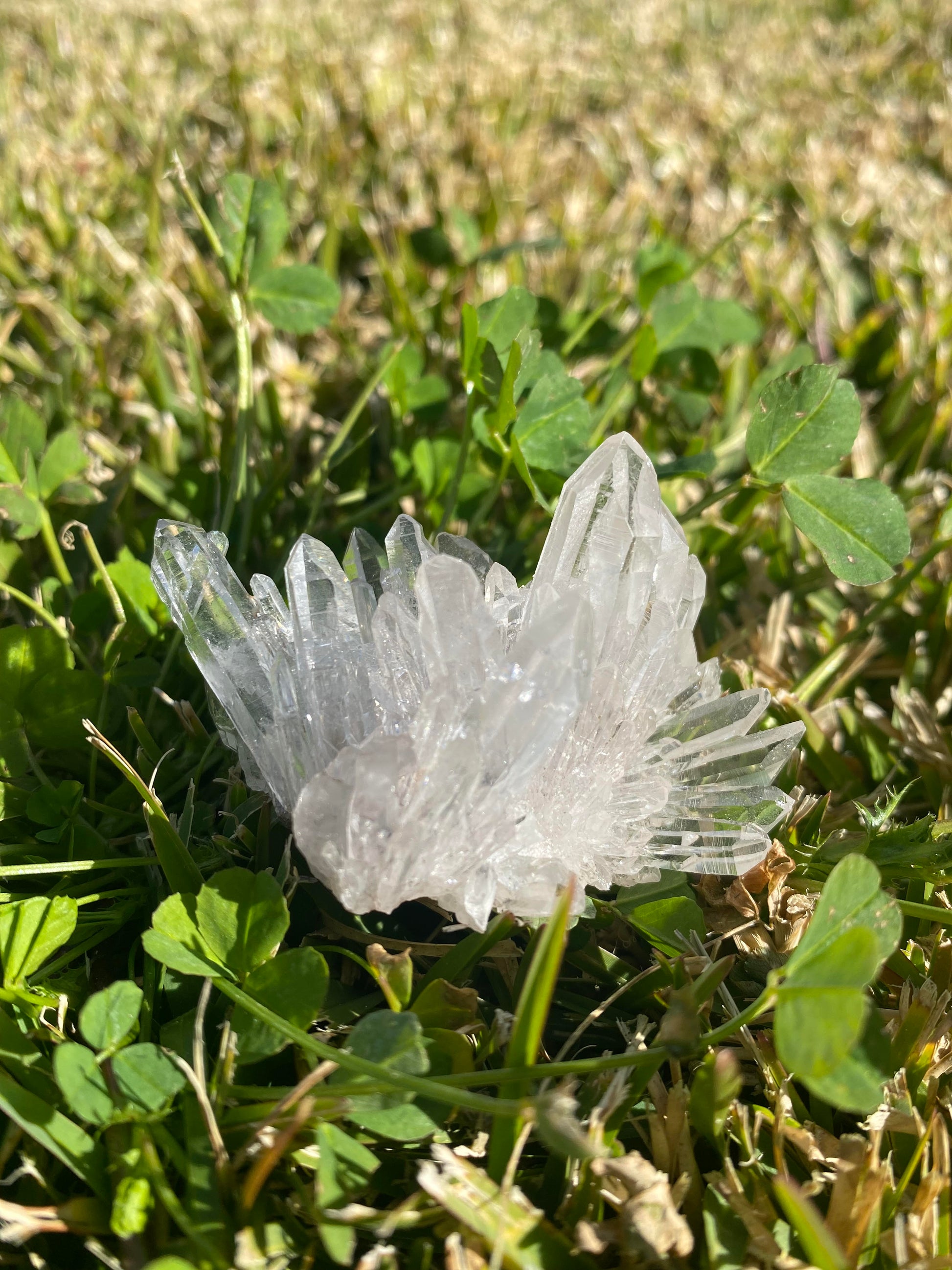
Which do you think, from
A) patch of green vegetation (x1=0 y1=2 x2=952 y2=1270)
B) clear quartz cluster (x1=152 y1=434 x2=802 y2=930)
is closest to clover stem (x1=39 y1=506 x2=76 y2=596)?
patch of green vegetation (x1=0 y1=2 x2=952 y2=1270)

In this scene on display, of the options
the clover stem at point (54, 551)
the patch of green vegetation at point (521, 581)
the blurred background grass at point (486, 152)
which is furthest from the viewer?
the blurred background grass at point (486, 152)

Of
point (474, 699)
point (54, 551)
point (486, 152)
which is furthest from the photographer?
point (486, 152)

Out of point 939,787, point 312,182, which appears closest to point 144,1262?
point 939,787

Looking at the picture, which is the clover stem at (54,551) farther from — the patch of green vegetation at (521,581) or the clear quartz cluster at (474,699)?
the clear quartz cluster at (474,699)

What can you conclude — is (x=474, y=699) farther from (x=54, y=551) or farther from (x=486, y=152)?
(x=486, y=152)

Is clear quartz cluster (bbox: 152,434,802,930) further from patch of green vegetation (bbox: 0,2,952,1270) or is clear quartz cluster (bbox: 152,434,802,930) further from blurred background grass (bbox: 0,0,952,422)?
blurred background grass (bbox: 0,0,952,422)

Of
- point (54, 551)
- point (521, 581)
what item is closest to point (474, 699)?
point (521, 581)

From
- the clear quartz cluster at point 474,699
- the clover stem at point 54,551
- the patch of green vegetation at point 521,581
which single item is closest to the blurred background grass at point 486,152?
the patch of green vegetation at point 521,581

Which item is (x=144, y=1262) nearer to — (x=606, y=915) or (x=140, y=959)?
(x=140, y=959)

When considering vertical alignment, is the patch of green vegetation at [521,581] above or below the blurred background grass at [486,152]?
below
